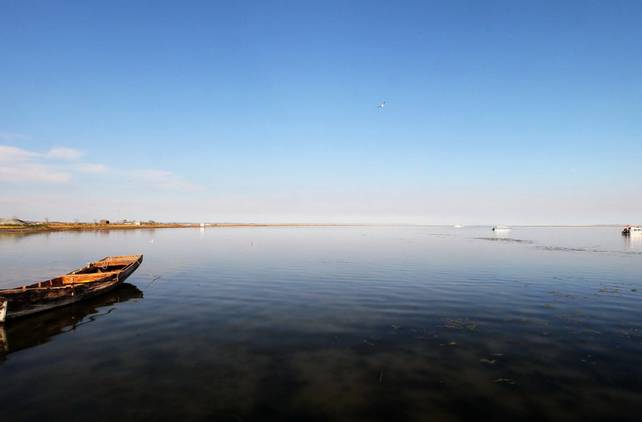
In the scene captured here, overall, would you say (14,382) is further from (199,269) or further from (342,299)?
(199,269)

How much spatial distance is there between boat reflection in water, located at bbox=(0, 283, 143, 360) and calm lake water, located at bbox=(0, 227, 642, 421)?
0.13 m

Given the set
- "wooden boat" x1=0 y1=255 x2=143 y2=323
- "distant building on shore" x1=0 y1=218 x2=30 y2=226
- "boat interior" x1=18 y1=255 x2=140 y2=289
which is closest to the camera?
"wooden boat" x1=0 y1=255 x2=143 y2=323

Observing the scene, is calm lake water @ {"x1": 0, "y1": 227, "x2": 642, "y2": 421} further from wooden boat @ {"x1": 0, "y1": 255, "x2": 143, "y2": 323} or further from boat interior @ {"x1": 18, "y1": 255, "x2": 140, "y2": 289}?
boat interior @ {"x1": 18, "y1": 255, "x2": 140, "y2": 289}

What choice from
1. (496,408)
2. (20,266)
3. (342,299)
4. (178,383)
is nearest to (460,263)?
(342,299)

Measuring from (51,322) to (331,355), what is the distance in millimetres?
16375

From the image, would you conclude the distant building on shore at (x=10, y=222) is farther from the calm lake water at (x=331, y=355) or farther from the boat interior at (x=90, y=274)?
the calm lake water at (x=331, y=355)

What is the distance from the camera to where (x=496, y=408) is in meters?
10.2

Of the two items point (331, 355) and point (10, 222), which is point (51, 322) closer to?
point (331, 355)

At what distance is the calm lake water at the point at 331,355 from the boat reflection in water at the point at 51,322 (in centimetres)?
13

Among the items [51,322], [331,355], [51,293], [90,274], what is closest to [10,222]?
[90,274]

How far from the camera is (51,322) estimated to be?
1922 cm

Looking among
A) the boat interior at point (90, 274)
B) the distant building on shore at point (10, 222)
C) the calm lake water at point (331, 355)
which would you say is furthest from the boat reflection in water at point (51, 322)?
the distant building on shore at point (10, 222)

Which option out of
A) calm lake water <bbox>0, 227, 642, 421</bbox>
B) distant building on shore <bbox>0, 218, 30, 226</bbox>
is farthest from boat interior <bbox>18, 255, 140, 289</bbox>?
distant building on shore <bbox>0, 218, 30, 226</bbox>

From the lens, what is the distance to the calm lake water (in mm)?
10266
